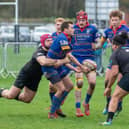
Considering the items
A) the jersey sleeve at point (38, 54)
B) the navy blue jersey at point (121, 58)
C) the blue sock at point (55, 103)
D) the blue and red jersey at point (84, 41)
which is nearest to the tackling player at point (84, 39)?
the blue and red jersey at point (84, 41)

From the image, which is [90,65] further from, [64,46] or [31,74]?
[31,74]

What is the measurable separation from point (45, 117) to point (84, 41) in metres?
1.90

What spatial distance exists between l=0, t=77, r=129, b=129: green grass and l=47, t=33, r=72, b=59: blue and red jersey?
3.97 ft

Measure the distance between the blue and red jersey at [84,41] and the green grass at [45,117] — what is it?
1.19 m

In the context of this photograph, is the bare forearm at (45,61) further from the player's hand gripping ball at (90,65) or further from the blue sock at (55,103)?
the player's hand gripping ball at (90,65)

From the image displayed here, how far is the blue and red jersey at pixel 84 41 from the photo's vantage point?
13.4 m

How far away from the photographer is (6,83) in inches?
774

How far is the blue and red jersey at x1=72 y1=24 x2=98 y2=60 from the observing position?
13.4 meters

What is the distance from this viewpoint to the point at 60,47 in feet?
39.9

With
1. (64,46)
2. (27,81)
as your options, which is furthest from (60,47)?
(27,81)

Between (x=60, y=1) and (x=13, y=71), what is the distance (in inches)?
2320

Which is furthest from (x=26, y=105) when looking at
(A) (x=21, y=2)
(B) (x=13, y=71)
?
(A) (x=21, y=2)

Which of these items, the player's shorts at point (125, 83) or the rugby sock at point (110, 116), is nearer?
the player's shorts at point (125, 83)

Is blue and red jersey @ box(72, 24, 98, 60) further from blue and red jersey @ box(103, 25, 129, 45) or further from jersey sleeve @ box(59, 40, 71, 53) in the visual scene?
jersey sleeve @ box(59, 40, 71, 53)
